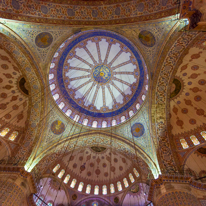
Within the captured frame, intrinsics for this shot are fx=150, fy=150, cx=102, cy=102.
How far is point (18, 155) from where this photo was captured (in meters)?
9.25

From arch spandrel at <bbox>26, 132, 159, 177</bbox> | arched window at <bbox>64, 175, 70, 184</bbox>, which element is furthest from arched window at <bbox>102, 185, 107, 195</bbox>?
arch spandrel at <bbox>26, 132, 159, 177</bbox>

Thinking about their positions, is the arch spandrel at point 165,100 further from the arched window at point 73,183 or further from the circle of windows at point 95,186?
the arched window at point 73,183

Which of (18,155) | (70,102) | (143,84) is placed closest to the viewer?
(18,155)

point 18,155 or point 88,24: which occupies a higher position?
point 88,24

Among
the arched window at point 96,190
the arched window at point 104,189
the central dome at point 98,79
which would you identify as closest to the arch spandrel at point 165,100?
the central dome at point 98,79

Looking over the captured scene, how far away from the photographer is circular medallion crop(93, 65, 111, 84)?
13344 mm

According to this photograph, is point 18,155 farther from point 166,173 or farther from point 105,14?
point 105,14

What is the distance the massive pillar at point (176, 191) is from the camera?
6438mm

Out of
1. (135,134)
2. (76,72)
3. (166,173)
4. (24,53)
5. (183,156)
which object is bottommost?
(166,173)

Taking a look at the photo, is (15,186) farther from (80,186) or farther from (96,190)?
(96,190)

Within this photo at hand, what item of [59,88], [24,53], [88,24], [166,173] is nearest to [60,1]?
[88,24]

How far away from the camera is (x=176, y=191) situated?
268 inches

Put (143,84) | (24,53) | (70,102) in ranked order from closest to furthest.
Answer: (24,53) < (143,84) < (70,102)

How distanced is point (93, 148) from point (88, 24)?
9798mm
